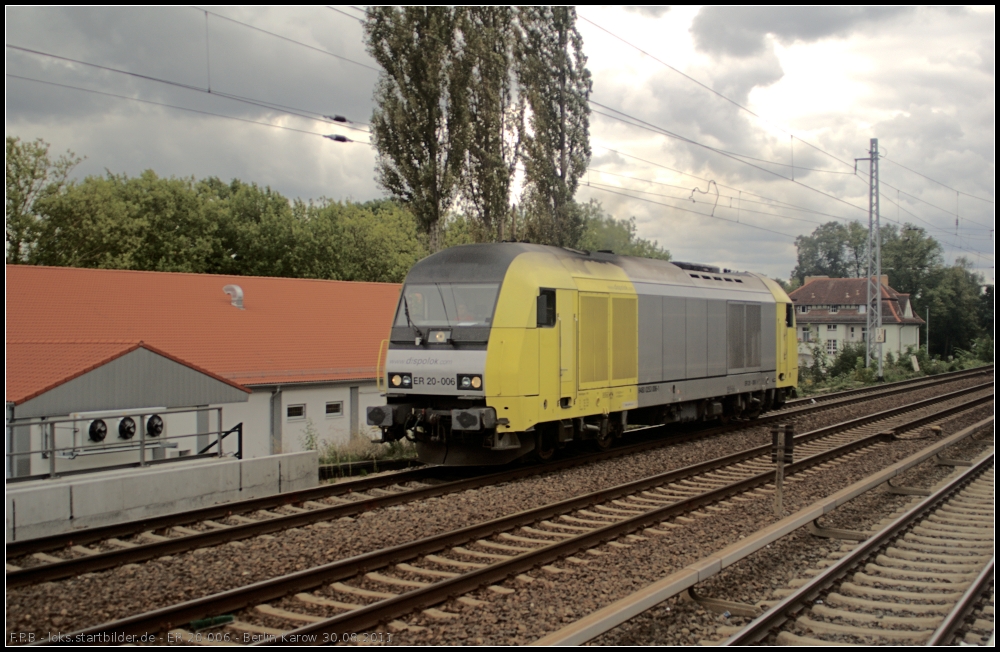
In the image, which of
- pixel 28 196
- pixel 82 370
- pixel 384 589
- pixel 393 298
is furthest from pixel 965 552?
pixel 28 196

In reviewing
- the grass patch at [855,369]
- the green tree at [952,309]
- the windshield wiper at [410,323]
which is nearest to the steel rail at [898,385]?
the grass patch at [855,369]

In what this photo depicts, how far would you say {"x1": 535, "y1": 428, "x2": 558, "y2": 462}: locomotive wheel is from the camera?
12594 mm

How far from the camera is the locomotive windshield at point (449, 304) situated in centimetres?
1155

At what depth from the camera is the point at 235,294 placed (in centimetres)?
2491

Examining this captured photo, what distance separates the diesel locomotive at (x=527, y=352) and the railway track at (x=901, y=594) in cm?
500

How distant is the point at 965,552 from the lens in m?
8.45

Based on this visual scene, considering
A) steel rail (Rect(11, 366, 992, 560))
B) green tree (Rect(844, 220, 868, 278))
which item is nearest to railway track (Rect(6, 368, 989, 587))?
steel rail (Rect(11, 366, 992, 560))

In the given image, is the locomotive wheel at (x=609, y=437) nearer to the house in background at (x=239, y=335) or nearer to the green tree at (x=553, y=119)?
the house in background at (x=239, y=335)

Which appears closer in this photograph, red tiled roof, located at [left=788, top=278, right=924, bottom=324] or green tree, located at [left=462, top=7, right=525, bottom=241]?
green tree, located at [left=462, top=7, right=525, bottom=241]

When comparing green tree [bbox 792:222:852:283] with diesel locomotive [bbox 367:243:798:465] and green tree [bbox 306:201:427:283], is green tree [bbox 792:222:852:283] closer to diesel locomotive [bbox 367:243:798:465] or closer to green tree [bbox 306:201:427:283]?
green tree [bbox 306:201:427:283]

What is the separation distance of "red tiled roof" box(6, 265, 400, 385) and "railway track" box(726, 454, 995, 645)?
15.5m

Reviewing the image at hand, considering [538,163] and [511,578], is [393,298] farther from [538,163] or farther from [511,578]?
[511,578]

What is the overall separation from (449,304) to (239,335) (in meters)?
12.7

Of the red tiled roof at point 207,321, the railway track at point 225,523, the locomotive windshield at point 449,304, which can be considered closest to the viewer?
the railway track at point 225,523
